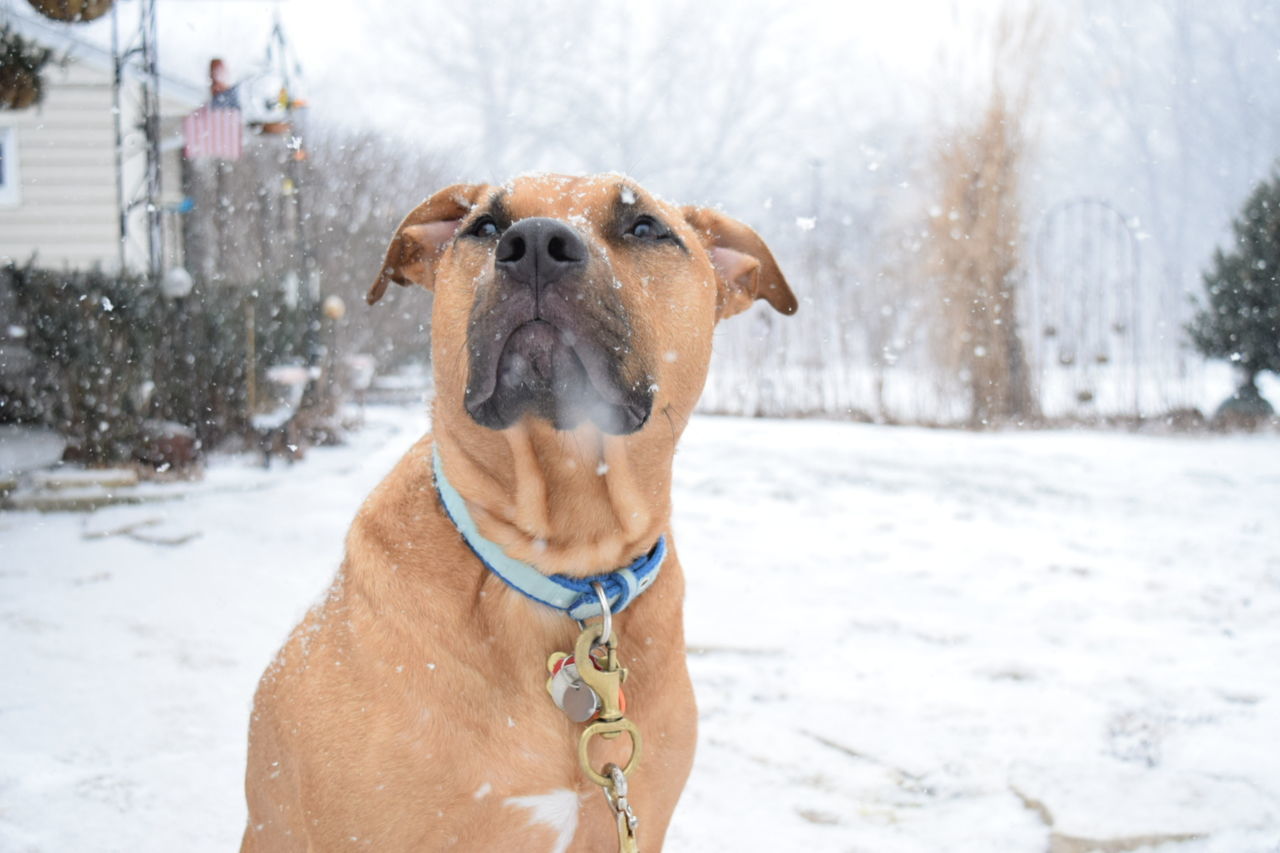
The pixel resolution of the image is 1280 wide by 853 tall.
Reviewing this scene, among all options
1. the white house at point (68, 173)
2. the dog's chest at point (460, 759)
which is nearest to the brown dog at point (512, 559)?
the dog's chest at point (460, 759)

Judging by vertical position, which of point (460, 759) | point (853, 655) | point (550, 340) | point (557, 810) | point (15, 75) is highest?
point (15, 75)

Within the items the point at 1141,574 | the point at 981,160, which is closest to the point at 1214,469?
the point at 1141,574

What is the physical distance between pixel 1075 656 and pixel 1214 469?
170 inches

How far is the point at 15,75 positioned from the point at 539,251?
5.23 meters

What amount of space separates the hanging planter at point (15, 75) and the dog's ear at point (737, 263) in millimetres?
4734

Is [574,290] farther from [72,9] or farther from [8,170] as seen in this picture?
[8,170]

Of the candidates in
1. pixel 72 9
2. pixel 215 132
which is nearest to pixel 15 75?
pixel 72 9

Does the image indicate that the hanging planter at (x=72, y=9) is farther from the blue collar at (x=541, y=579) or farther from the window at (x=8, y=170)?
the window at (x=8, y=170)

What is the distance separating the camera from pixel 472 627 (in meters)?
1.84

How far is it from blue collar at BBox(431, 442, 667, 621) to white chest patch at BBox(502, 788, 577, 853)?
1.11ft

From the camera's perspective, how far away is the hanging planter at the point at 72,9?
3.78 metres

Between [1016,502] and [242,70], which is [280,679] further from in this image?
[242,70]

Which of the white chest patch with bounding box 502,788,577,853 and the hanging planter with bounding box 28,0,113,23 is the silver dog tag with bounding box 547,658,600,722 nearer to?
the white chest patch with bounding box 502,788,577,853

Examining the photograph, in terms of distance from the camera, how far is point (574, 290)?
72.9 inches
